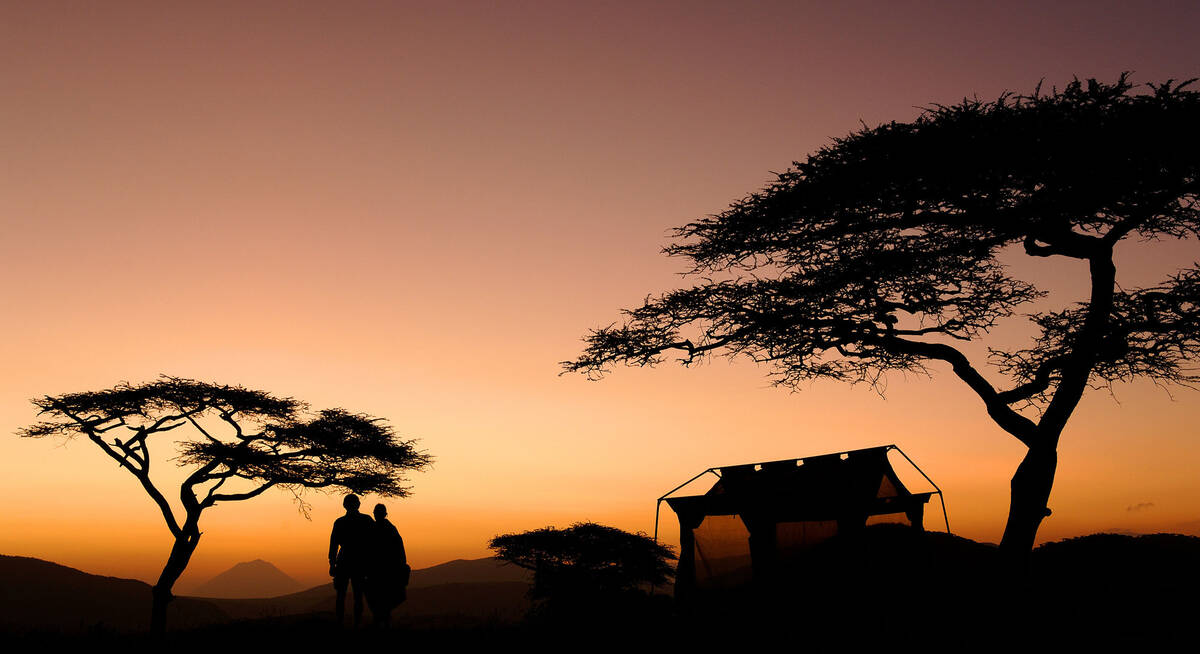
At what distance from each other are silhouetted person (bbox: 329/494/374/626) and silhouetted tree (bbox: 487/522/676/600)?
7.87m

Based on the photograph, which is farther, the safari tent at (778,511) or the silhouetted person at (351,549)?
the safari tent at (778,511)

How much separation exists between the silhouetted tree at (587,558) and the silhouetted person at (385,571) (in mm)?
7451

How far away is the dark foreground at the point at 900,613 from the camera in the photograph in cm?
1084

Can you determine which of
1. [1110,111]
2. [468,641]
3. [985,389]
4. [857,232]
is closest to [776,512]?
[985,389]

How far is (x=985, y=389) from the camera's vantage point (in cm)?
1468

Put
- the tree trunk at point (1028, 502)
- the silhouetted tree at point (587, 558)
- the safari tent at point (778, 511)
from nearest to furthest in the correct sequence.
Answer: the tree trunk at point (1028, 502) < the safari tent at point (778, 511) < the silhouetted tree at point (587, 558)

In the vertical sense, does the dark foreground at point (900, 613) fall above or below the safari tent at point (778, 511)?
below

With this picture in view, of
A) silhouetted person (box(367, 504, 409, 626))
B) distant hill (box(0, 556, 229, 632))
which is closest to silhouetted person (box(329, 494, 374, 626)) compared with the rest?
silhouetted person (box(367, 504, 409, 626))

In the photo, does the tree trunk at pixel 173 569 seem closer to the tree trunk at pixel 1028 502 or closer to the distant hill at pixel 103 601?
the tree trunk at pixel 1028 502

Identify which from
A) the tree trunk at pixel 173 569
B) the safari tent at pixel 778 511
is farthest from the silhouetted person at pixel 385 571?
the tree trunk at pixel 173 569

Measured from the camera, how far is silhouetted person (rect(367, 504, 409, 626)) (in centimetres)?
1238

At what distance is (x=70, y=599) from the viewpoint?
68438mm

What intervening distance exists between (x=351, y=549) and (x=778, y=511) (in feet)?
26.1

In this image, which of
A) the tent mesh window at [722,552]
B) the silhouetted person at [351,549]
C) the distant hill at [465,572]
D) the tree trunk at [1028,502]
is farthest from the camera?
the distant hill at [465,572]
